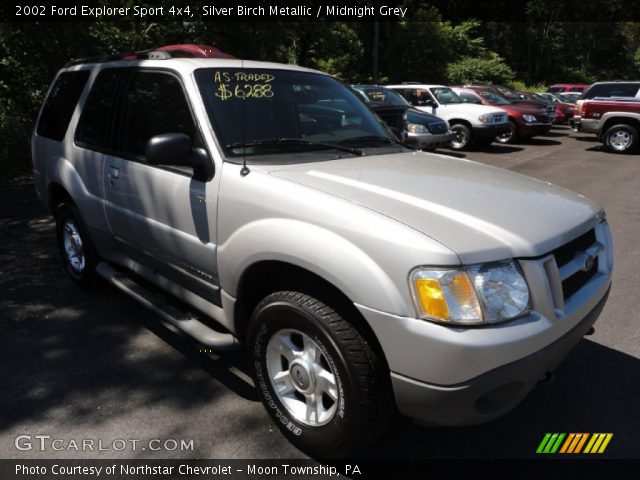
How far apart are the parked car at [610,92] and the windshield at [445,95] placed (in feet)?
10.2

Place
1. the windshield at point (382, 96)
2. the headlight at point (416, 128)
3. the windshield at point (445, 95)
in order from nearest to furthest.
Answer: the headlight at point (416, 128) → the windshield at point (382, 96) → the windshield at point (445, 95)

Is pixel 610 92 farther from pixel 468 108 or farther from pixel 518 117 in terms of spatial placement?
pixel 468 108

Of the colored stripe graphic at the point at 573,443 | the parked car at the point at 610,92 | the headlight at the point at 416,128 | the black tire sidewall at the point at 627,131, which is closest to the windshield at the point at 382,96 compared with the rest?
the headlight at the point at 416,128

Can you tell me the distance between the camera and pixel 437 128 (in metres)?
11.8

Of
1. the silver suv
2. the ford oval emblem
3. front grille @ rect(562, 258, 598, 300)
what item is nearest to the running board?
the silver suv

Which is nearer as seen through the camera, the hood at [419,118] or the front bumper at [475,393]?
the front bumper at [475,393]

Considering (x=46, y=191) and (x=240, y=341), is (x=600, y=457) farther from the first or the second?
(x=46, y=191)

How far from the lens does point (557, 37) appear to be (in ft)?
148

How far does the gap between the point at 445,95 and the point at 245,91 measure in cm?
1255

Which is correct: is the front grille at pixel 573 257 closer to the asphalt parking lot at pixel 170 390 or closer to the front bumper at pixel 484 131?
the asphalt parking lot at pixel 170 390

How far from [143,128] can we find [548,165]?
10372 mm

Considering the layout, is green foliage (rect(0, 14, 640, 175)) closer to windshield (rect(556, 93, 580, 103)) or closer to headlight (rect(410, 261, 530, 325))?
headlight (rect(410, 261, 530, 325))

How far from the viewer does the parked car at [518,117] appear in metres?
14.9

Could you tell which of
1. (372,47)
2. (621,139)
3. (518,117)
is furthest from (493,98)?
(372,47)
